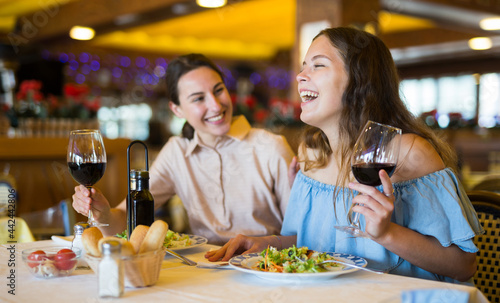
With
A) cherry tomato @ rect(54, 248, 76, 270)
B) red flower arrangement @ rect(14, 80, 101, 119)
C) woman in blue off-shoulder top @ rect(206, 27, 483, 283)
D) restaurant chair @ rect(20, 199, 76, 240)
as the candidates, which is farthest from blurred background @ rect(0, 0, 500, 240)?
cherry tomato @ rect(54, 248, 76, 270)

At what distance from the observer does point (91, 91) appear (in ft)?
36.1

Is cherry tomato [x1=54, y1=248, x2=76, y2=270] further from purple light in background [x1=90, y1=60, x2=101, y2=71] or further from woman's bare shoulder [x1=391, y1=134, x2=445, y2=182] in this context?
purple light in background [x1=90, y1=60, x2=101, y2=71]

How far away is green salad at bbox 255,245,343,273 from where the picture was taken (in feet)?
3.84

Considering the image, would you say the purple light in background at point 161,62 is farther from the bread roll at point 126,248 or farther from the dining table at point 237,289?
the bread roll at point 126,248

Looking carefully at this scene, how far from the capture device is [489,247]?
5.35 feet

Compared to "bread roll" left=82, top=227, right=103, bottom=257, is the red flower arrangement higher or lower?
higher

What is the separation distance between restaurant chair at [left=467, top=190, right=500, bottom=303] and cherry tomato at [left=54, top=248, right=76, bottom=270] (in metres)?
1.21

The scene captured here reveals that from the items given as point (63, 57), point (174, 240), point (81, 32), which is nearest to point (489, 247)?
point (174, 240)

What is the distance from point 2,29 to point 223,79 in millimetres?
9226

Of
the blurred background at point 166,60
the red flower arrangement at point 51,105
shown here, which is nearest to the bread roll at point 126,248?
the blurred background at point 166,60

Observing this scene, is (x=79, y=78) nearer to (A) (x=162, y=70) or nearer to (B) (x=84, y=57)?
(B) (x=84, y=57)

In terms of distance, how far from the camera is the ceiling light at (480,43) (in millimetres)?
9307

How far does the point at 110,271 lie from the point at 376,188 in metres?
0.74

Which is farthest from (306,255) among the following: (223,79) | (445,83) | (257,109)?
(445,83)
